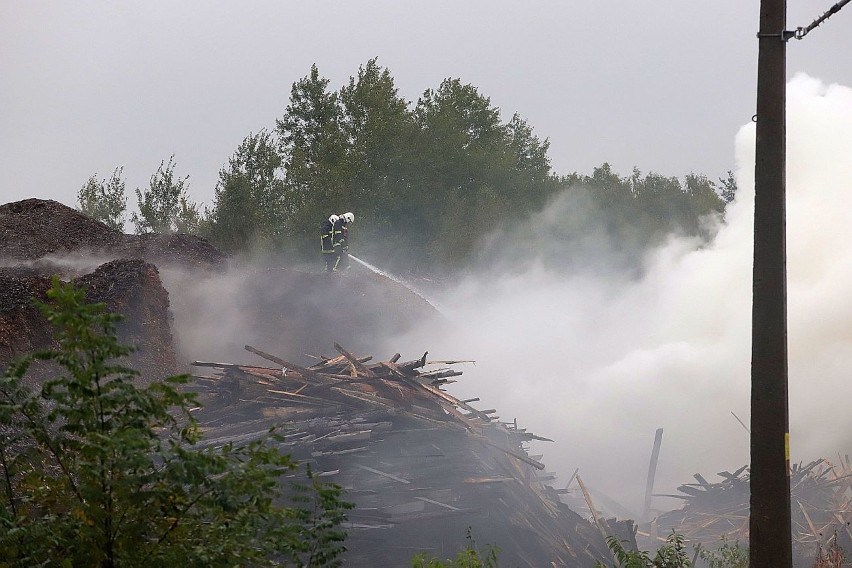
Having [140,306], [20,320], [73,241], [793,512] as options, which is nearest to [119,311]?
[140,306]

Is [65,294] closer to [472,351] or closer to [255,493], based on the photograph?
[255,493]

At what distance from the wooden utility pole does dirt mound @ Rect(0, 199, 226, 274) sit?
1436 centimetres

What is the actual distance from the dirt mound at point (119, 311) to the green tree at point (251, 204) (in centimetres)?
2390

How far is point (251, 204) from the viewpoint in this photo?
136ft

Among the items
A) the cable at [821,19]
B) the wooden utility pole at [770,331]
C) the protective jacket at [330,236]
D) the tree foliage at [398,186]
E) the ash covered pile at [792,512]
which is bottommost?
the ash covered pile at [792,512]

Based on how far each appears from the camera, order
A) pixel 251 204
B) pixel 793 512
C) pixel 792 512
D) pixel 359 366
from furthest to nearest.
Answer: pixel 251 204, pixel 792 512, pixel 793 512, pixel 359 366

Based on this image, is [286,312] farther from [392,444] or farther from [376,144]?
[376,144]

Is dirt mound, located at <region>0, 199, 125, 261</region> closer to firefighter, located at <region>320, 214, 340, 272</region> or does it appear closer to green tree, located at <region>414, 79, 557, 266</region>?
firefighter, located at <region>320, 214, 340, 272</region>

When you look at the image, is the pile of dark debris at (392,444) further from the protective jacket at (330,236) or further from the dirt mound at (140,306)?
the protective jacket at (330,236)

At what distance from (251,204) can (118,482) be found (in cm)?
3665

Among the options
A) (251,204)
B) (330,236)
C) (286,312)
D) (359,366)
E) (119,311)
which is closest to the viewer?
(359,366)

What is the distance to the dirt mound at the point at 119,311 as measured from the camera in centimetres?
1404

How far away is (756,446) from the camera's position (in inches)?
326

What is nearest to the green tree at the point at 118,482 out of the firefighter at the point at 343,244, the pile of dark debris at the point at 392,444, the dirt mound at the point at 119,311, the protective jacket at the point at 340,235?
the pile of dark debris at the point at 392,444
